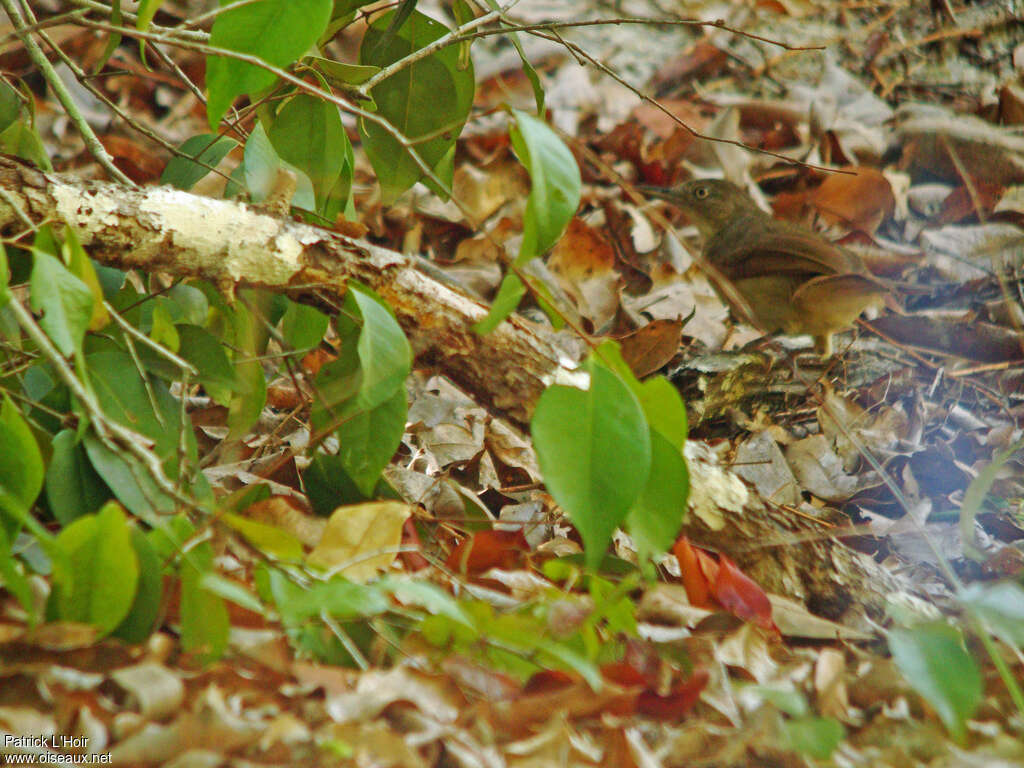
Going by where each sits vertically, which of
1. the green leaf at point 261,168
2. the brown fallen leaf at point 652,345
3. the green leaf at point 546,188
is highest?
the green leaf at point 546,188

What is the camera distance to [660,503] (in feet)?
4.76

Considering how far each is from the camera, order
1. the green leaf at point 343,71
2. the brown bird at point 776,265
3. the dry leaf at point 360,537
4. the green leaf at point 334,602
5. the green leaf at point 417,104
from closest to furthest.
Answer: the green leaf at point 334,602 → the dry leaf at point 360,537 → the green leaf at point 343,71 → the green leaf at point 417,104 → the brown bird at point 776,265

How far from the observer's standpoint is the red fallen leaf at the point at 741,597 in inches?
70.6

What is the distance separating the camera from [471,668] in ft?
4.42

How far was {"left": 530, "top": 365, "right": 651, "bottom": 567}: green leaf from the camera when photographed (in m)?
1.32

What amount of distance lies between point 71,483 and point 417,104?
109 centimetres

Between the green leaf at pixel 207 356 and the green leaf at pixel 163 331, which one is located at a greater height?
the green leaf at pixel 163 331

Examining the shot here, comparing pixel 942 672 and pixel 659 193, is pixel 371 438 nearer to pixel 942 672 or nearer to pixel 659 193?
pixel 942 672

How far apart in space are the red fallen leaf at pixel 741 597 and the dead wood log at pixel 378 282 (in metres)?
0.13

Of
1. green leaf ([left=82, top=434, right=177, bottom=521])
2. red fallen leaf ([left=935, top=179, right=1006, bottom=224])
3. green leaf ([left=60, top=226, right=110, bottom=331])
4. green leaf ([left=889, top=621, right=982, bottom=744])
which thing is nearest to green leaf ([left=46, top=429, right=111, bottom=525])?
green leaf ([left=82, top=434, right=177, bottom=521])

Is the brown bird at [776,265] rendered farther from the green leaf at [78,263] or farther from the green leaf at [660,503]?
the green leaf at [78,263]

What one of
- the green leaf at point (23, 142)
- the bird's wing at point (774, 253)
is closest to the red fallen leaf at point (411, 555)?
the green leaf at point (23, 142)

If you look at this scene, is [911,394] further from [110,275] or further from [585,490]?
[110,275]

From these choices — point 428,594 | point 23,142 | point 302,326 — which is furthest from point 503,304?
point 23,142
